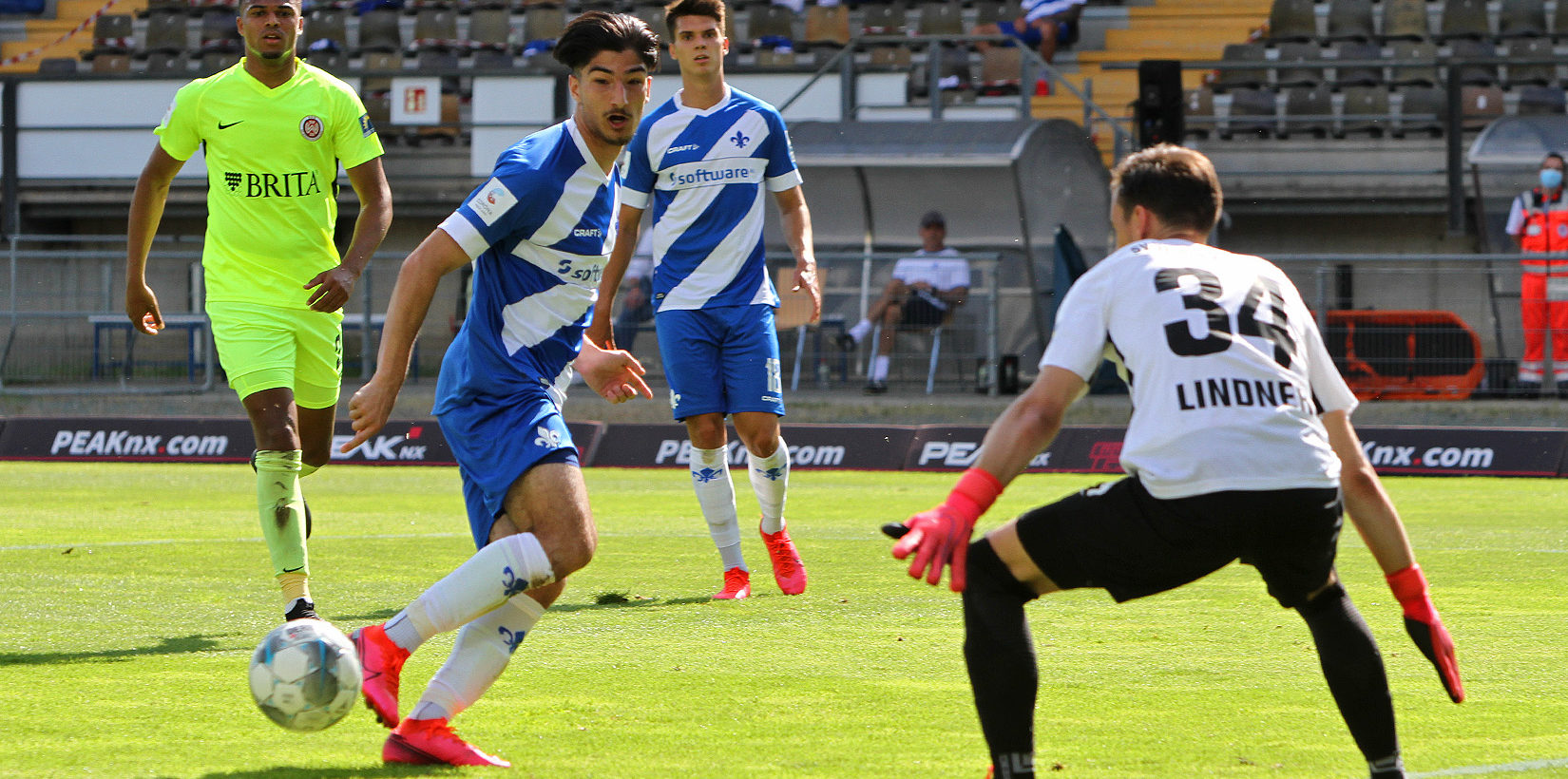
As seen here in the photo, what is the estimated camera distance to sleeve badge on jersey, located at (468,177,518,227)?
468 cm

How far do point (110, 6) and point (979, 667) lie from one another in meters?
27.5

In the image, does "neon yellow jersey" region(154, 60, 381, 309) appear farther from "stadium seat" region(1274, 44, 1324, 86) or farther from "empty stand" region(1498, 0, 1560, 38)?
"empty stand" region(1498, 0, 1560, 38)

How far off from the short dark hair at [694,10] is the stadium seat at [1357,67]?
1526cm

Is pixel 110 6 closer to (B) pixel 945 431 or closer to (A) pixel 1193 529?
(B) pixel 945 431

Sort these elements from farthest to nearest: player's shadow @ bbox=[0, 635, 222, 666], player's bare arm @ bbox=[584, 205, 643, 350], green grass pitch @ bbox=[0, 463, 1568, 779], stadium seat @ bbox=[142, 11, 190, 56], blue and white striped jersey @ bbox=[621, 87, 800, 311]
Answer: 1. stadium seat @ bbox=[142, 11, 190, 56]
2. blue and white striped jersey @ bbox=[621, 87, 800, 311]
3. player's bare arm @ bbox=[584, 205, 643, 350]
4. player's shadow @ bbox=[0, 635, 222, 666]
5. green grass pitch @ bbox=[0, 463, 1568, 779]

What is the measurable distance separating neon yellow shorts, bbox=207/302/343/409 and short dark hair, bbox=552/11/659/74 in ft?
7.30

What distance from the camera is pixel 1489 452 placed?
14.8 metres

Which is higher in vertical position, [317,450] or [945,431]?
[317,450]

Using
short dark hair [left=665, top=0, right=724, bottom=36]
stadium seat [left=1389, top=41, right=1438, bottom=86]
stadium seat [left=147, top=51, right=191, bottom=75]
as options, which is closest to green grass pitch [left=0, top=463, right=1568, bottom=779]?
short dark hair [left=665, top=0, right=724, bottom=36]

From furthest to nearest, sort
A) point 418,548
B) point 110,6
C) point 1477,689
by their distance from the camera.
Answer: point 110,6, point 418,548, point 1477,689

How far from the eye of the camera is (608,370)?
16.3ft

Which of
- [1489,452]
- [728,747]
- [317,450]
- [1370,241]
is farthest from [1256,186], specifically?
[728,747]

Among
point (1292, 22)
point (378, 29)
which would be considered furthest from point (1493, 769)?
point (378, 29)

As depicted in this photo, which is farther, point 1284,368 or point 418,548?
point 418,548
